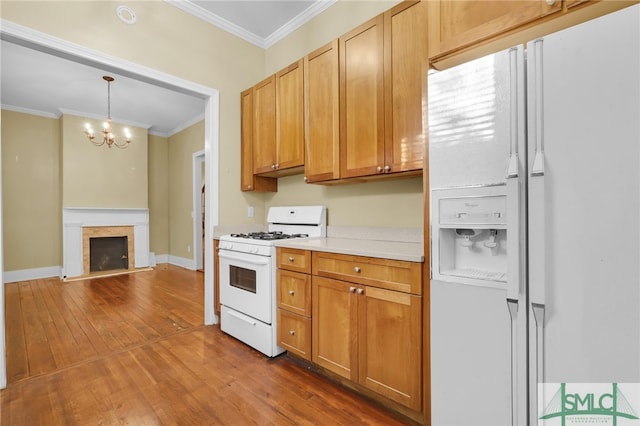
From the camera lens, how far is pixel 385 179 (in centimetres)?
225

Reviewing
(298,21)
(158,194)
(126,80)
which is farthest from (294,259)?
(158,194)

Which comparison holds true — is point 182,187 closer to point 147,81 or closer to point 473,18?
point 147,81

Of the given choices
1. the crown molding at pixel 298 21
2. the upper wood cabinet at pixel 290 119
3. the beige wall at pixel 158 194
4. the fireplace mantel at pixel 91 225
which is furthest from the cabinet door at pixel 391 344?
the beige wall at pixel 158 194

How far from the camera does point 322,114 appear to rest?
2330mm

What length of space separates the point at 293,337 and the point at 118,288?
3534 mm

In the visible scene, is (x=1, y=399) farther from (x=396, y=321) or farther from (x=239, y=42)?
(x=239, y=42)

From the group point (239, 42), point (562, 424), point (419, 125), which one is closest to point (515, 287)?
point (562, 424)

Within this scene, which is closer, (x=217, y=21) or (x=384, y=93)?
(x=384, y=93)

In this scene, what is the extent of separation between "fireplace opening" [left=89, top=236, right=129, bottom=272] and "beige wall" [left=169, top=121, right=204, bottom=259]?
861 millimetres

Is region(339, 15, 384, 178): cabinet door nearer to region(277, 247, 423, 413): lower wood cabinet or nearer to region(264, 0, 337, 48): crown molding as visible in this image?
region(277, 247, 423, 413): lower wood cabinet

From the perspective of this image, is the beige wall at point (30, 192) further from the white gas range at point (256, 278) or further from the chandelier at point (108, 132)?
the white gas range at point (256, 278)

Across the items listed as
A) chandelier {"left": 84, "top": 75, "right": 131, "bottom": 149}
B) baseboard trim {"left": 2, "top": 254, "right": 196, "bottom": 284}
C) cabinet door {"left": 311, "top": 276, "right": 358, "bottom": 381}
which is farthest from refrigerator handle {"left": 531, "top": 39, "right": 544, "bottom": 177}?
baseboard trim {"left": 2, "top": 254, "right": 196, "bottom": 284}

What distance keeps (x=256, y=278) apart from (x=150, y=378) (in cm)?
94

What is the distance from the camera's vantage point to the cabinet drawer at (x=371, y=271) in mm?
1494
